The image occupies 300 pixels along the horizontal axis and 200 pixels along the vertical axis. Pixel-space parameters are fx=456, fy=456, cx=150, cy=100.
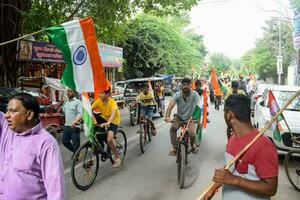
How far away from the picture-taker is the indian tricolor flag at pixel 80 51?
21.7ft

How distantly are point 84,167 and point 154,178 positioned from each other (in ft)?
4.70

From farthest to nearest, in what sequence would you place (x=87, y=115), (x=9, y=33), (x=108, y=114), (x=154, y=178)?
(x=9, y=33) < (x=108, y=114) < (x=154, y=178) < (x=87, y=115)

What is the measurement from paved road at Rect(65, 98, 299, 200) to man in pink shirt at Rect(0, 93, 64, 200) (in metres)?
3.94

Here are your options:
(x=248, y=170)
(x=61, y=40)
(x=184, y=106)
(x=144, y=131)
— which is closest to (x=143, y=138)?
(x=144, y=131)

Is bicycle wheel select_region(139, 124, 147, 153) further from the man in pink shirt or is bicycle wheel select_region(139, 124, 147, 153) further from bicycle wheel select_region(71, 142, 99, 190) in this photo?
the man in pink shirt

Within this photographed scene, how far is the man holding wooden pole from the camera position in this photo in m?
2.95

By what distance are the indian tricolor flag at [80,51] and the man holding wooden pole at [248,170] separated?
3754 mm

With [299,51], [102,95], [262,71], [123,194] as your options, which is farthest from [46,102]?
[262,71]

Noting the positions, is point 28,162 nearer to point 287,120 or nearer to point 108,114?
point 108,114

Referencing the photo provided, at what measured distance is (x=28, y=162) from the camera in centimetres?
315

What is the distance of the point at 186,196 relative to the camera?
7.12 meters

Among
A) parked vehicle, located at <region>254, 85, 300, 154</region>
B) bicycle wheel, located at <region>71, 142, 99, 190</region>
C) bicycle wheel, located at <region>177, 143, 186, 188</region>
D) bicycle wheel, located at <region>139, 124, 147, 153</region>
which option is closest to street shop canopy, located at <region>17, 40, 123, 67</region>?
bicycle wheel, located at <region>139, 124, 147, 153</region>

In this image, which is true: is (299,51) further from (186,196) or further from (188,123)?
(186,196)

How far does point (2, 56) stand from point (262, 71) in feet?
175
